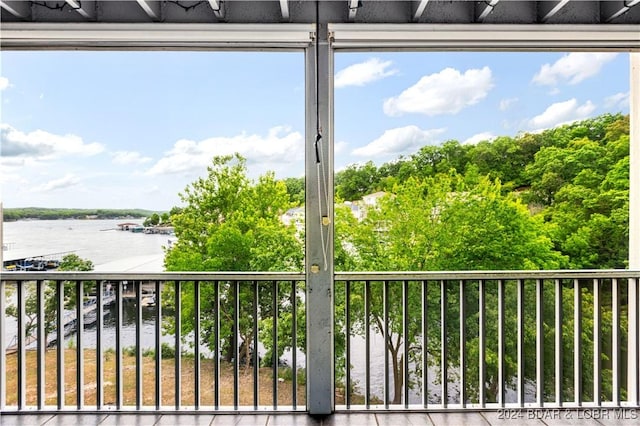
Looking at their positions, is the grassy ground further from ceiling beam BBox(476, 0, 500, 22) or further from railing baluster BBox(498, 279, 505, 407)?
ceiling beam BBox(476, 0, 500, 22)

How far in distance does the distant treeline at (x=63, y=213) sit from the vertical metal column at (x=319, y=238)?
1146mm

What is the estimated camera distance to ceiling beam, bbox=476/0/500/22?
1.94 meters

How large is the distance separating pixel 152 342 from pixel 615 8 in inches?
133

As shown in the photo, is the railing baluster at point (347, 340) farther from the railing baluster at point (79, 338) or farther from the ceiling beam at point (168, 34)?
the railing baluster at point (79, 338)

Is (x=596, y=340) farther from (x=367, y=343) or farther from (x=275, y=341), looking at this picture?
(x=275, y=341)

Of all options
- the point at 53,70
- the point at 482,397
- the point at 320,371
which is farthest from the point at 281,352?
the point at 53,70

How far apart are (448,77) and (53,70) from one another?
8.35 ft

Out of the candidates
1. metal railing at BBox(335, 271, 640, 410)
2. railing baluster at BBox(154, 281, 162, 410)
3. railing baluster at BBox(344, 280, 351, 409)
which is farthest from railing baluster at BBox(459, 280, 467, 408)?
railing baluster at BBox(154, 281, 162, 410)

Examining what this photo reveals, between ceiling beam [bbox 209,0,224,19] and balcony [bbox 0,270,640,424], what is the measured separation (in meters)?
1.47

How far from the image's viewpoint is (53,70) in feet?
7.66

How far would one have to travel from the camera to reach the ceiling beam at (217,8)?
1.93m

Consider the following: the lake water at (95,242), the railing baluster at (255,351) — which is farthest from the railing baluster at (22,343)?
the railing baluster at (255,351)

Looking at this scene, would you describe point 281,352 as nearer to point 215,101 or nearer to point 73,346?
point 73,346

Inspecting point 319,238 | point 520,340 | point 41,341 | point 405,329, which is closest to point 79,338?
point 41,341
